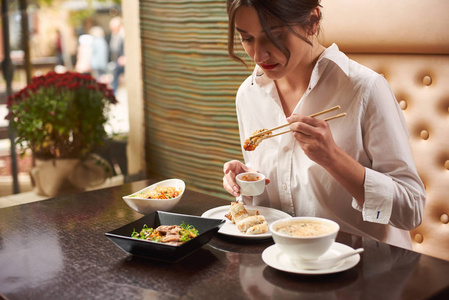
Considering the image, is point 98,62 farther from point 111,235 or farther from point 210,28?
point 111,235

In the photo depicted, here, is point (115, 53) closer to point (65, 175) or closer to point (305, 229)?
point (65, 175)

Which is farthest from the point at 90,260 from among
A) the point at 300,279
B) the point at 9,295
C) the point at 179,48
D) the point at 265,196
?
the point at 179,48

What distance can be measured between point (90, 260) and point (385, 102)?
0.98 meters

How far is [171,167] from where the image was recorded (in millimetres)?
3777

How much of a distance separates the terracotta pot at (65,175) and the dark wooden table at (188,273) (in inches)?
71.0

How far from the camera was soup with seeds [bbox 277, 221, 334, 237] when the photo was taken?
118 cm

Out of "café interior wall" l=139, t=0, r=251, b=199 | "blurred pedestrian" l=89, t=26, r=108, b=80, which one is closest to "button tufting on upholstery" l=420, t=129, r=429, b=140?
"café interior wall" l=139, t=0, r=251, b=199

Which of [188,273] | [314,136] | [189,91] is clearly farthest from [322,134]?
[189,91]

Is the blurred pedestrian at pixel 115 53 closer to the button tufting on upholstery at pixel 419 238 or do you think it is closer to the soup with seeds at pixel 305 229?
the button tufting on upholstery at pixel 419 238

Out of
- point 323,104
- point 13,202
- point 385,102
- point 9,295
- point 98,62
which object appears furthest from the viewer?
point 98,62

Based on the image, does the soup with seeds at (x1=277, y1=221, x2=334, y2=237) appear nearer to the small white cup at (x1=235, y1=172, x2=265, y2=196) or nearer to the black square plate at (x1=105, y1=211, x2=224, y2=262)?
the black square plate at (x1=105, y1=211, x2=224, y2=262)

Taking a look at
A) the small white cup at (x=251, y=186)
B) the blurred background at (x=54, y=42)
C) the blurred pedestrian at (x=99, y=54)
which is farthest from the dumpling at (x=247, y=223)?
the blurred pedestrian at (x=99, y=54)

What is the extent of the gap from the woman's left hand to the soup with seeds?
223mm

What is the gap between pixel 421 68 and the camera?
2021 mm
